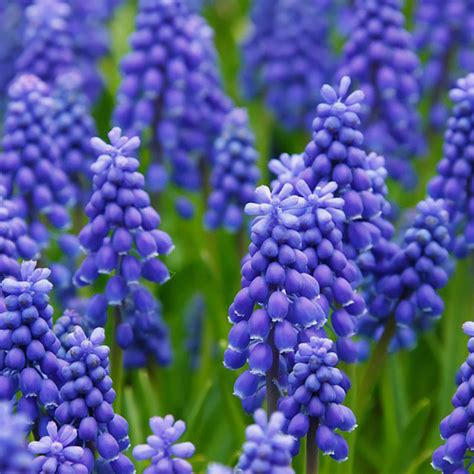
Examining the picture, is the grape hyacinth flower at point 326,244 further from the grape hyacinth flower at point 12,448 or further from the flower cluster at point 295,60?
the flower cluster at point 295,60

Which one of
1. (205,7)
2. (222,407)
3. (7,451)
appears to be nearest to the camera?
(7,451)

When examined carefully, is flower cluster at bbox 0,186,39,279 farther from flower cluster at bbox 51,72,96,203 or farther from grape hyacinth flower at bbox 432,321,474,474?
grape hyacinth flower at bbox 432,321,474,474

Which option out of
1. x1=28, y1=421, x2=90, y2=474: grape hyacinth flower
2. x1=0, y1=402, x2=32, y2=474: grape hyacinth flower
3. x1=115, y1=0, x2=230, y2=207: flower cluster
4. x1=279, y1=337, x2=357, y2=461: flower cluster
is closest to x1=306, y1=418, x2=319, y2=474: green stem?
x1=279, y1=337, x2=357, y2=461: flower cluster

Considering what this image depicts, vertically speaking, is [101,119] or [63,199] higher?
[101,119]

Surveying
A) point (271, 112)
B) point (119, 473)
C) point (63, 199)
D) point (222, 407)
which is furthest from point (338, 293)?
point (271, 112)

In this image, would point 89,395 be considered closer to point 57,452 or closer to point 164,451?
point 57,452

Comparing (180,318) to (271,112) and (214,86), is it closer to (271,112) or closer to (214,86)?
(214,86)
